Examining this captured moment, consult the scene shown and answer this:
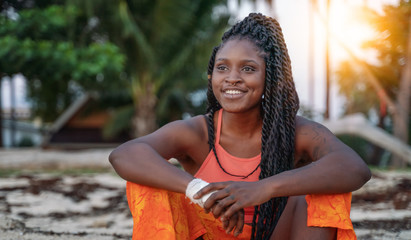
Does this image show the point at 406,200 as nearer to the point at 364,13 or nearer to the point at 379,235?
the point at 379,235

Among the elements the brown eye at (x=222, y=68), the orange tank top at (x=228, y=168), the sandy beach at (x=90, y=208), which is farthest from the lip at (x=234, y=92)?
the sandy beach at (x=90, y=208)

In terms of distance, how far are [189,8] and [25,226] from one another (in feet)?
22.4

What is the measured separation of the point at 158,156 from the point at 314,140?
2.28ft

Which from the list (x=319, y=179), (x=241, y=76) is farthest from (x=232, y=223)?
(x=241, y=76)

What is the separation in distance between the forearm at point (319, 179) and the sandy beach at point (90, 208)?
3.96 feet

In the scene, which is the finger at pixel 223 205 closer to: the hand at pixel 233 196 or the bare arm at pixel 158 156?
the hand at pixel 233 196

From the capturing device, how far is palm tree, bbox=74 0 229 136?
28.5 feet

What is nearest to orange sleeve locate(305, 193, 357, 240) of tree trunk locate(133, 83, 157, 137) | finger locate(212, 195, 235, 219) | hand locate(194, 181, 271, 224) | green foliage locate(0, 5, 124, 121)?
hand locate(194, 181, 271, 224)

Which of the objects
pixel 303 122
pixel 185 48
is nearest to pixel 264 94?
pixel 303 122

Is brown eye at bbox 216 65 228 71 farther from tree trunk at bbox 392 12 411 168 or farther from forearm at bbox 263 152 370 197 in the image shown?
tree trunk at bbox 392 12 411 168

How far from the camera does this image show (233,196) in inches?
60.1

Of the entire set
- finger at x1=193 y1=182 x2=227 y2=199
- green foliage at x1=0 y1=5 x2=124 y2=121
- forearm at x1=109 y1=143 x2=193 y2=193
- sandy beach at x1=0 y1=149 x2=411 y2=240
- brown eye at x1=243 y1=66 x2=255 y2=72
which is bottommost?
sandy beach at x1=0 y1=149 x2=411 y2=240

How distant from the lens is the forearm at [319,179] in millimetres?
1565

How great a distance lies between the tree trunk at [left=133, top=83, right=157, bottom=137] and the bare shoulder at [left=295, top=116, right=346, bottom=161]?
9.24 meters
